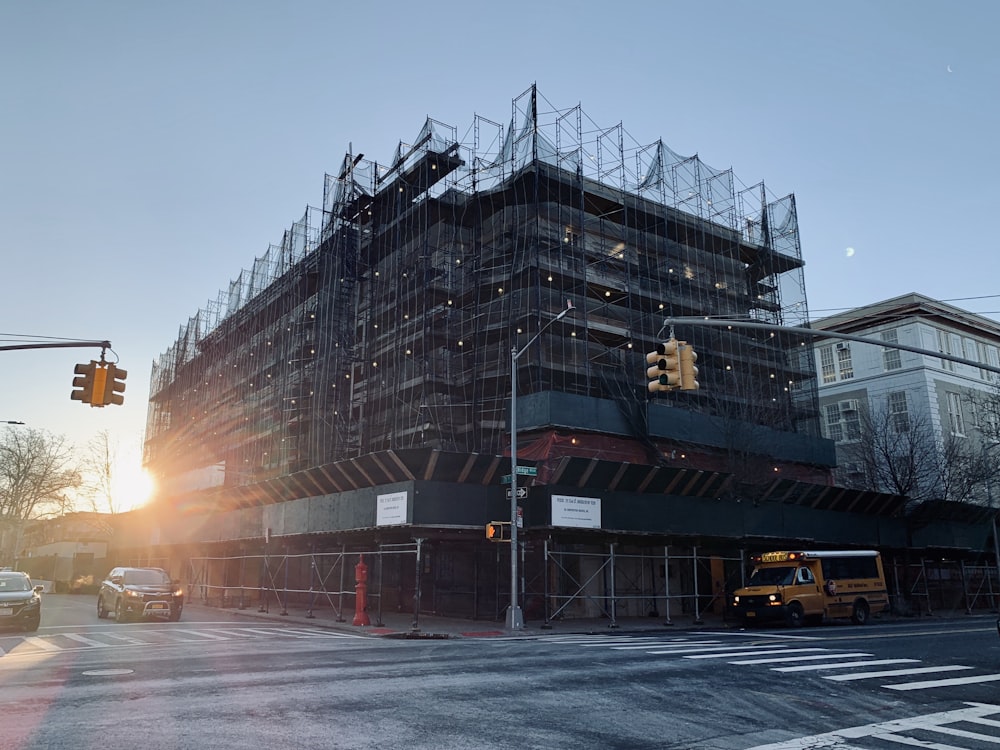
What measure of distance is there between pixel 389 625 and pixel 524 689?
1620cm

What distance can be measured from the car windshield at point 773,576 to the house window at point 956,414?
38.8m

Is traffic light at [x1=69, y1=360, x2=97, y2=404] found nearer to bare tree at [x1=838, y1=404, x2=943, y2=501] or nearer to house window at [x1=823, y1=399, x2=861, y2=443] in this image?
bare tree at [x1=838, y1=404, x2=943, y2=501]

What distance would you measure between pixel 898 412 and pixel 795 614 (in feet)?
121

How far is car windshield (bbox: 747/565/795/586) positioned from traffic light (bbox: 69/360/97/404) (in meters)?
21.5

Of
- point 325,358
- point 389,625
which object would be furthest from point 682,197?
point 389,625

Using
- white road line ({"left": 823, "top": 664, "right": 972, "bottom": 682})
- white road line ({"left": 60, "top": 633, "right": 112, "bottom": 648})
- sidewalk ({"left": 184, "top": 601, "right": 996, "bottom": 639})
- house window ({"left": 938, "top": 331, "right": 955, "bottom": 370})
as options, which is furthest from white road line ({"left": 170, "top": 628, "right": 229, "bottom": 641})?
house window ({"left": 938, "top": 331, "right": 955, "bottom": 370})

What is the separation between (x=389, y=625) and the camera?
25.9m

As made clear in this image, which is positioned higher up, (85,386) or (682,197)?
(682,197)

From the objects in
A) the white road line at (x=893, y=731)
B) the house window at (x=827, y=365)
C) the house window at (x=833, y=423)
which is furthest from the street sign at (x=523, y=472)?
the house window at (x=827, y=365)

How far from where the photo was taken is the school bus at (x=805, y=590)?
2508 centimetres

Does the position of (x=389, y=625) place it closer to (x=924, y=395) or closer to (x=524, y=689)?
(x=524, y=689)

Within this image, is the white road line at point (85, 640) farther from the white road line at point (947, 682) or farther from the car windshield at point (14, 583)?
the white road line at point (947, 682)

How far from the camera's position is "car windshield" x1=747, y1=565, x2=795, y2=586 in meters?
25.5

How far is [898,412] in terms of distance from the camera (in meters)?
55.9
